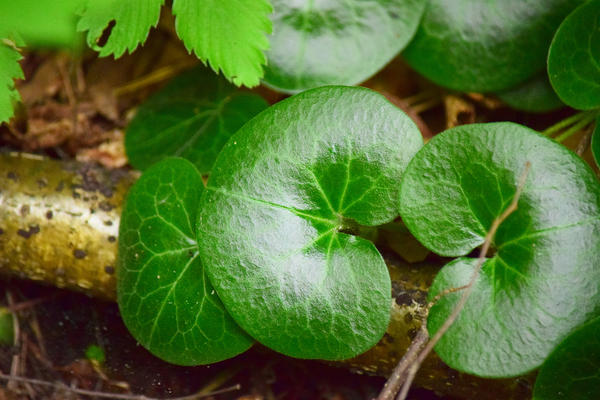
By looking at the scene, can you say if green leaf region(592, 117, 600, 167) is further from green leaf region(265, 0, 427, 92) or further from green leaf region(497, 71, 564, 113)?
green leaf region(265, 0, 427, 92)

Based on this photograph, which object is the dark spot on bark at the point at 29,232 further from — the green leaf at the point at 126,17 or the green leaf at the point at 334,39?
the green leaf at the point at 334,39

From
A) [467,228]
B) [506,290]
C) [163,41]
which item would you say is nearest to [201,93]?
[163,41]

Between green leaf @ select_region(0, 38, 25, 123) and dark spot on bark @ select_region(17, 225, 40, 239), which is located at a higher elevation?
Answer: green leaf @ select_region(0, 38, 25, 123)

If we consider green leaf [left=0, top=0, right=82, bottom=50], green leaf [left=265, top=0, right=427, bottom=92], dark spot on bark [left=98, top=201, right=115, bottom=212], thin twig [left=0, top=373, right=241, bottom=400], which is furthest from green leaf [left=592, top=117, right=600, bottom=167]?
dark spot on bark [left=98, top=201, right=115, bottom=212]

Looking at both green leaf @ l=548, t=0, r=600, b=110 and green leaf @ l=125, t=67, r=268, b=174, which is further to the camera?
green leaf @ l=125, t=67, r=268, b=174

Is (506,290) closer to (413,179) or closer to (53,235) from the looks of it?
(413,179)

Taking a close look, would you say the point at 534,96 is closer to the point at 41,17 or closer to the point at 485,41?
the point at 485,41
